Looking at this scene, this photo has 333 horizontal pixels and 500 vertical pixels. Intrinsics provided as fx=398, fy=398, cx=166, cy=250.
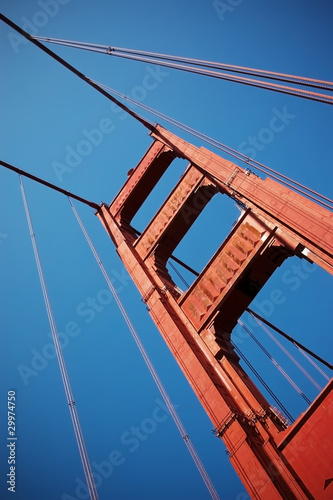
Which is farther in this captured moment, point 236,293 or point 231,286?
point 236,293

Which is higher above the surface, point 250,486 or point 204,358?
point 204,358

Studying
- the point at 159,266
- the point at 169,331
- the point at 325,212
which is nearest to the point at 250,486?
the point at 169,331

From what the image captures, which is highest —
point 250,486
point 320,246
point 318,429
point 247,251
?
point 320,246

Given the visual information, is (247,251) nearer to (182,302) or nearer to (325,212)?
(182,302)

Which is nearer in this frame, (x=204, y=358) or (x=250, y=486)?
(x=250, y=486)

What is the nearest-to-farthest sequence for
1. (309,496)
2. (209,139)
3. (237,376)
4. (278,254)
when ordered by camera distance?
(309,496)
(237,376)
(278,254)
(209,139)

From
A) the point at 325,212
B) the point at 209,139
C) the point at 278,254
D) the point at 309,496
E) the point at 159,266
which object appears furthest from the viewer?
the point at 159,266
